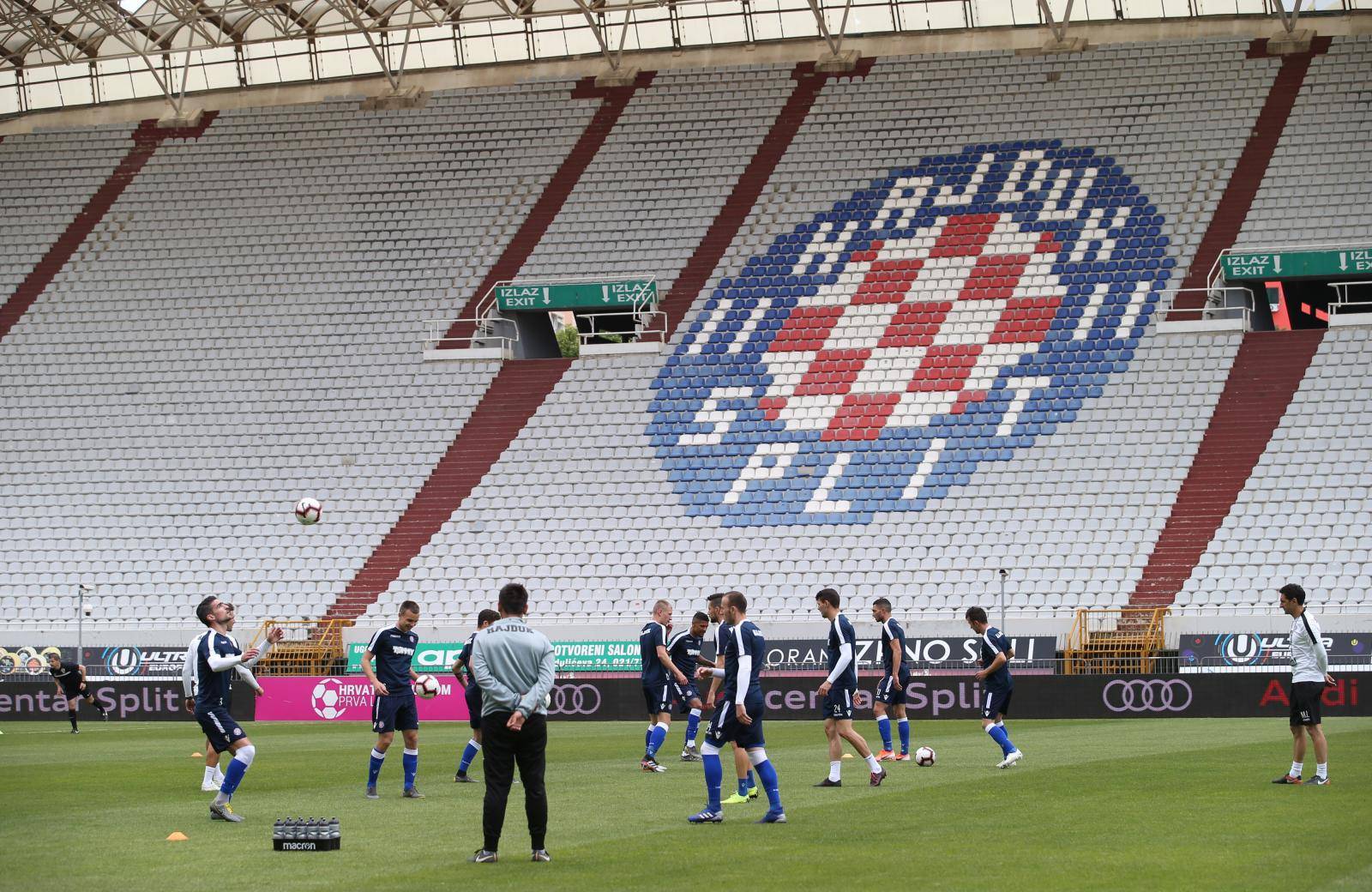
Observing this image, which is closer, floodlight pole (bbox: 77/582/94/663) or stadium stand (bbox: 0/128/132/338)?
floodlight pole (bbox: 77/582/94/663)

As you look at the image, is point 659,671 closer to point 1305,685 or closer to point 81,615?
point 1305,685

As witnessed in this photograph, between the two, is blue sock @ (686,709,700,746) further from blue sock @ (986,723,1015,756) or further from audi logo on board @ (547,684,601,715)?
audi logo on board @ (547,684,601,715)

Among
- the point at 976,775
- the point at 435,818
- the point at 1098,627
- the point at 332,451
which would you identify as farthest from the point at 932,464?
the point at 435,818

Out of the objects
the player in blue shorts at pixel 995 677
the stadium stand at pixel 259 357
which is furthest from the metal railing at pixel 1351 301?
the player in blue shorts at pixel 995 677

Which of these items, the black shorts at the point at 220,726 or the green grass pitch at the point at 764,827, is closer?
the green grass pitch at the point at 764,827

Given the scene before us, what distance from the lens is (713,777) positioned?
1328 cm

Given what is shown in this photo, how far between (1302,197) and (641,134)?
57.0 feet

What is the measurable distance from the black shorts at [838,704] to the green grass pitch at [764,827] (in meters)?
0.78

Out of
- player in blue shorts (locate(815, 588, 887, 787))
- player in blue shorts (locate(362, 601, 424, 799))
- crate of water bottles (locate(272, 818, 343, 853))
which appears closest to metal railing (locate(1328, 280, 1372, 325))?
player in blue shorts (locate(815, 588, 887, 787))

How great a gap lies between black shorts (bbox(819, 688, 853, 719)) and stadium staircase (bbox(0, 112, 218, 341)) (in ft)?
110

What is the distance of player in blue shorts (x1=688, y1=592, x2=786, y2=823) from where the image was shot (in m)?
13.2

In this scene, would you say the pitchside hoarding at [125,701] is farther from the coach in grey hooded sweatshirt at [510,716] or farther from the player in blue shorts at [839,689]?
the coach in grey hooded sweatshirt at [510,716]

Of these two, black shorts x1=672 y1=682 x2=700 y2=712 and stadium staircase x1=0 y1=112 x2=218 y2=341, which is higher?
stadium staircase x1=0 y1=112 x2=218 y2=341

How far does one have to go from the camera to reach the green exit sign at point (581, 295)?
40.9 metres
